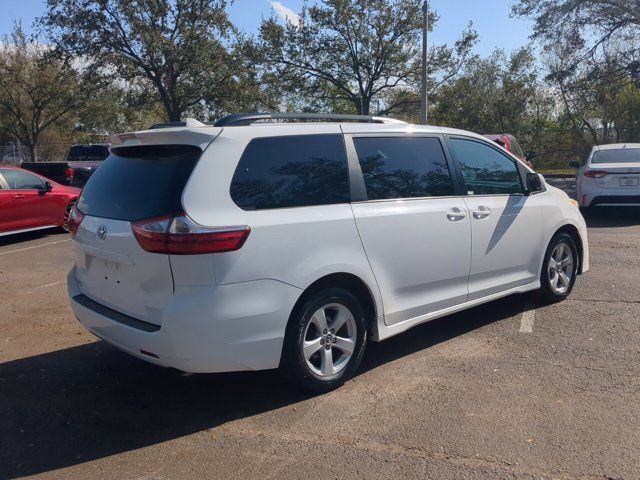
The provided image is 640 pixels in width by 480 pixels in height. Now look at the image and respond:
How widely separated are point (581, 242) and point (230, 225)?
4.42m

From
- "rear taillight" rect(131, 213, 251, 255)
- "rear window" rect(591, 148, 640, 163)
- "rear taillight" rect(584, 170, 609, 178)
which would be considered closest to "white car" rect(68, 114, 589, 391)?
"rear taillight" rect(131, 213, 251, 255)

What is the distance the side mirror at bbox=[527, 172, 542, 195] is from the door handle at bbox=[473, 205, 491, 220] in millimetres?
831

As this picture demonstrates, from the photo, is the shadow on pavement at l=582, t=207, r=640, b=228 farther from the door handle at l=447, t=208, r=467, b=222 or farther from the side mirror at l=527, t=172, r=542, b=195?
the door handle at l=447, t=208, r=467, b=222

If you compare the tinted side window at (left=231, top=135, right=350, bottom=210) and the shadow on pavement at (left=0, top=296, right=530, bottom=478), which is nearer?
the shadow on pavement at (left=0, top=296, right=530, bottom=478)

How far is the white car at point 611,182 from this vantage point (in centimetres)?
1227

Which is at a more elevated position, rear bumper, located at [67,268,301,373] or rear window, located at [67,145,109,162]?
rear window, located at [67,145,109,162]

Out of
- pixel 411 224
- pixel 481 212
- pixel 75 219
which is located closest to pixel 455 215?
pixel 481 212

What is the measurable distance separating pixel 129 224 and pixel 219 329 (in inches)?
35.7

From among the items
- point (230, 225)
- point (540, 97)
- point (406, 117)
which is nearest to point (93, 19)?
point (406, 117)

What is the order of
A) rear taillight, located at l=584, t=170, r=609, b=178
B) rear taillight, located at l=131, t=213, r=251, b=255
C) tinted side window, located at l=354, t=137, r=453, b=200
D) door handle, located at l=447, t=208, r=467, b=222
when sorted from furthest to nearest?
1. rear taillight, located at l=584, t=170, r=609, b=178
2. door handle, located at l=447, t=208, r=467, b=222
3. tinted side window, located at l=354, t=137, r=453, b=200
4. rear taillight, located at l=131, t=213, r=251, b=255

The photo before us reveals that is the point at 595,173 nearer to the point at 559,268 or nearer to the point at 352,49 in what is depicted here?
the point at 559,268

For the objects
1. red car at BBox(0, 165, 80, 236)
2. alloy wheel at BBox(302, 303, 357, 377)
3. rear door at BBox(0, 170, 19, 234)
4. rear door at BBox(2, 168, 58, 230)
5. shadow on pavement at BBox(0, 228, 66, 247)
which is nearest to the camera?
alloy wheel at BBox(302, 303, 357, 377)

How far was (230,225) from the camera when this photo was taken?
3871mm

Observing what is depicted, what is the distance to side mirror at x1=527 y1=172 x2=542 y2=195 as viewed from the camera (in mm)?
6219
